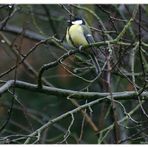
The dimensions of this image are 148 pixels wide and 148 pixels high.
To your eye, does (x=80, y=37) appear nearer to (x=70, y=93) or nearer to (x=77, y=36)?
(x=77, y=36)

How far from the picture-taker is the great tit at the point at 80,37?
3.48 metres

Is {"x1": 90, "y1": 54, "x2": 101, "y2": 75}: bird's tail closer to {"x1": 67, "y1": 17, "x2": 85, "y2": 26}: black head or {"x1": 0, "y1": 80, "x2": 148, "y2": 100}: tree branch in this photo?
{"x1": 0, "y1": 80, "x2": 148, "y2": 100}: tree branch

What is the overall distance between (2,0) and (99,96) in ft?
3.03

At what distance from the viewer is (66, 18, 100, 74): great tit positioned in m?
3.48

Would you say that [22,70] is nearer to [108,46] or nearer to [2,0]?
[2,0]

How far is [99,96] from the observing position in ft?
11.3

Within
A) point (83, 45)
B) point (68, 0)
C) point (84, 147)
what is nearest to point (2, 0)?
point (68, 0)

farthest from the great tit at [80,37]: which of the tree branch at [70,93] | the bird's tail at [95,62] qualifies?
the tree branch at [70,93]

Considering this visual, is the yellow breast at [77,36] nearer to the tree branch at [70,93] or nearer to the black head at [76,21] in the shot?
the black head at [76,21]

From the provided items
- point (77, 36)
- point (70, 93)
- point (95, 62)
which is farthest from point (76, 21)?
point (70, 93)

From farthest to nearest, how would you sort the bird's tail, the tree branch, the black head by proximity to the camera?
the black head, the bird's tail, the tree branch

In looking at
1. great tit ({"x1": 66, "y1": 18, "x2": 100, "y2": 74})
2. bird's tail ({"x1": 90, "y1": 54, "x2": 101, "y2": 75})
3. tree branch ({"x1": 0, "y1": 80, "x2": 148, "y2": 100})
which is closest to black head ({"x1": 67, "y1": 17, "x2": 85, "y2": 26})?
great tit ({"x1": 66, "y1": 18, "x2": 100, "y2": 74})

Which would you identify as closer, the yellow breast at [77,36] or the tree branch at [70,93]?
the tree branch at [70,93]

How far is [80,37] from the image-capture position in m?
3.54
